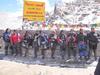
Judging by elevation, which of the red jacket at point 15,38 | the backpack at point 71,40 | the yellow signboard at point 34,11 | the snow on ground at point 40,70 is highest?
the yellow signboard at point 34,11

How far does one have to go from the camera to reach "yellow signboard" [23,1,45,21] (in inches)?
880

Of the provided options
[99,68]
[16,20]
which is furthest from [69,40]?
[99,68]

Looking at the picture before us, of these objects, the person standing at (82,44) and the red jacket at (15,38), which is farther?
the red jacket at (15,38)

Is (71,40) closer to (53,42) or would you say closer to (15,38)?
(53,42)

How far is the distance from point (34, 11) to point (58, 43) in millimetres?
5099

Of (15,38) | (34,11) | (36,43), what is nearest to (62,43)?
(36,43)

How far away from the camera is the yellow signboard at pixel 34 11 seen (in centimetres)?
2234

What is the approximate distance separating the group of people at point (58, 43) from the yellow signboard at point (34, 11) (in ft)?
10.2

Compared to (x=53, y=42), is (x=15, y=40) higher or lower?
lower

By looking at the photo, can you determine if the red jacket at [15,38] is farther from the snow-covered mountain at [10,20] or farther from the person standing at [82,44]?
the snow-covered mountain at [10,20]

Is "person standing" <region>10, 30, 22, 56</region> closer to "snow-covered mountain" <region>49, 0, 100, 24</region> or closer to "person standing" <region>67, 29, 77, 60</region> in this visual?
"person standing" <region>67, 29, 77, 60</region>

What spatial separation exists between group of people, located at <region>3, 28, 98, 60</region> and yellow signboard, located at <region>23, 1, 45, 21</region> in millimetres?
3107

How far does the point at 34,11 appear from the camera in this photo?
73.7 feet

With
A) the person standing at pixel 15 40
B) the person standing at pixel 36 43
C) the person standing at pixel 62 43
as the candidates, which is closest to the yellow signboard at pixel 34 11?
the person standing at pixel 15 40
